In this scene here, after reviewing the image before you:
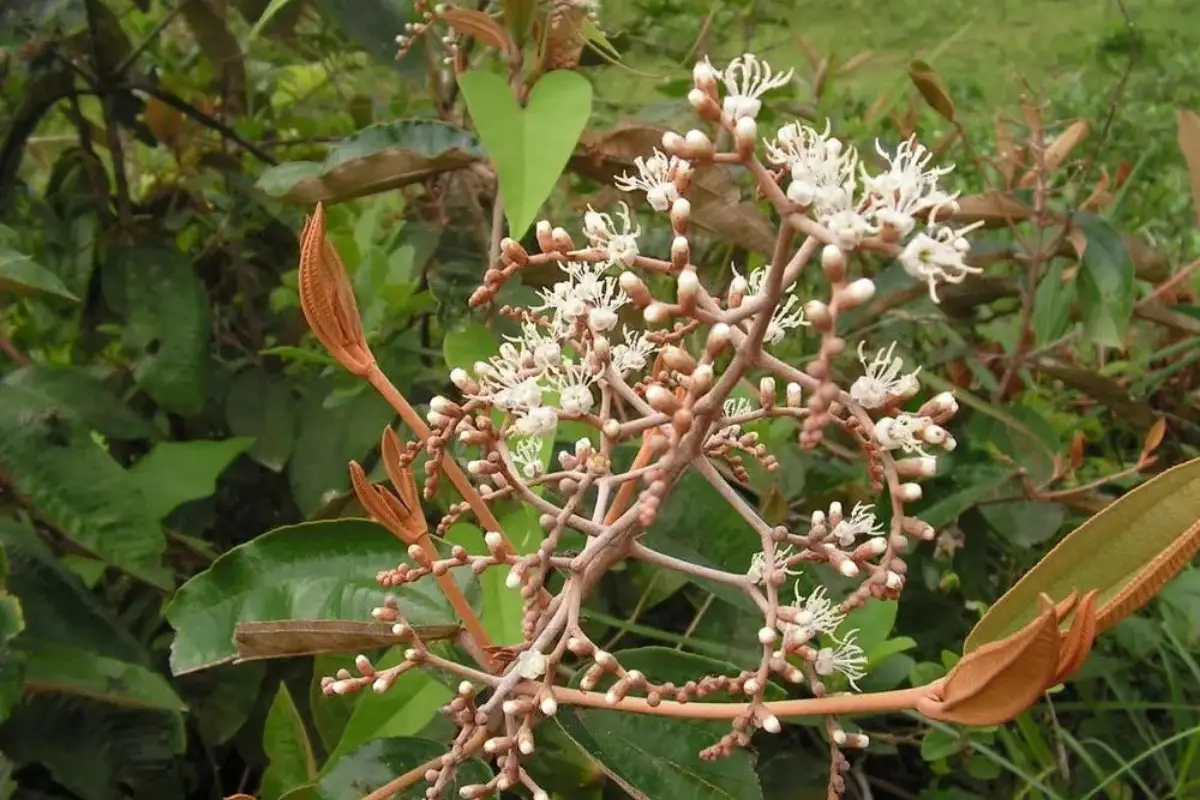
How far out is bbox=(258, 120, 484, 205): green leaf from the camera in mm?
538

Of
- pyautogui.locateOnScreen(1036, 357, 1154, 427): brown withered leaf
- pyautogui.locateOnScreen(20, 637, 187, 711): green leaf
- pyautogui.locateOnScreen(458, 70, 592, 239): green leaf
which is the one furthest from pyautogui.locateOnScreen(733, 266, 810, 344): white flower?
pyautogui.locateOnScreen(1036, 357, 1154, 427): brown withered leaf

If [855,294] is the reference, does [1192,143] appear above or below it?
below

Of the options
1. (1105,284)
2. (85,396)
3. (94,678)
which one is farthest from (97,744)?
(1105,284)

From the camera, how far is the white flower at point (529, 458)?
0.36 metres

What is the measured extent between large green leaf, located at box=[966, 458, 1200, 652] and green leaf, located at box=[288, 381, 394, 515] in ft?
1.35

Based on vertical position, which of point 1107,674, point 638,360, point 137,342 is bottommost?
point 1107,674

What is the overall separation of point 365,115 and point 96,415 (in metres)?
0.44

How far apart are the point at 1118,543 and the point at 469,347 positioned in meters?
0.29

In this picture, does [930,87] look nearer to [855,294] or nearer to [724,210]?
[724,210]

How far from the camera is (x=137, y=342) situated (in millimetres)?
702

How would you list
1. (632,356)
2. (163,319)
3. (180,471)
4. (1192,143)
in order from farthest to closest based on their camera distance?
1. (1192,143)
2. (163,319)
3. (180,471)
4. (632,356)

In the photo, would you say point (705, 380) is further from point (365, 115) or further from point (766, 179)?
point (365, 115)

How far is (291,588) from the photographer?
0.40m

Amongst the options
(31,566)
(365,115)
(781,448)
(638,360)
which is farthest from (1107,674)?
(365,115)
